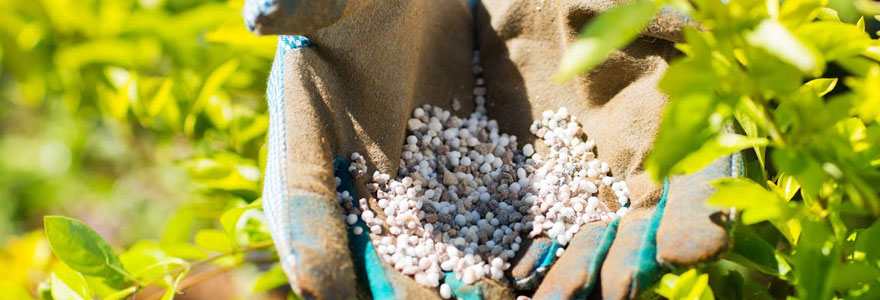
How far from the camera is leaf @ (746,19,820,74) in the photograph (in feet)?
1.68

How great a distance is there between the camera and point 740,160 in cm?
87

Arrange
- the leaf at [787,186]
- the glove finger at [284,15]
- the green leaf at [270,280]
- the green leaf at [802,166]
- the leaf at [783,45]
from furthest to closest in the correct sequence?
the green leaf at [270,280] → the leaf at [787,186] → the glove finger at [284,15] → the green leaf at [802,166] → the leaf at [783,45]

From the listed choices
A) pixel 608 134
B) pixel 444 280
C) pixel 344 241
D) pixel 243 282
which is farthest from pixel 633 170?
pixel 243 282

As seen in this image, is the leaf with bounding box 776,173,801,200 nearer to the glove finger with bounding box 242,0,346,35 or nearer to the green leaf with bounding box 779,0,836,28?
the green leaf with bounding box 779,0,836,28

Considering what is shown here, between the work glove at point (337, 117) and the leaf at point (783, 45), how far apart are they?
43 centimetres

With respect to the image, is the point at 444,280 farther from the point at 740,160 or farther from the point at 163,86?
the point at 163,86

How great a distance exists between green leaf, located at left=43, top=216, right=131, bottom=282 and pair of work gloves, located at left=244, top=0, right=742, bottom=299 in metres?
0.31

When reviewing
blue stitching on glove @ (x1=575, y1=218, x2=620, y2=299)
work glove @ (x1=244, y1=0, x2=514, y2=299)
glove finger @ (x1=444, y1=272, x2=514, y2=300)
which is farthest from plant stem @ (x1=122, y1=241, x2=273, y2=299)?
blue stitching on glove @ (x1=575, y1=218, x2=620, y2=299)

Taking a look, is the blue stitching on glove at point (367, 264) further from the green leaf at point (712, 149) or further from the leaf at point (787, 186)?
the leaf at point (787, 186)

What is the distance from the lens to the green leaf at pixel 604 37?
519 mm

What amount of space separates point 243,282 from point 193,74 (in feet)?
3.39

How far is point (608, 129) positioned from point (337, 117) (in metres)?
0.38

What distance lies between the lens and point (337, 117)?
953 millimetres

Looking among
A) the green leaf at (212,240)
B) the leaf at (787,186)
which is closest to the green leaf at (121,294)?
the green leaf at (212,240)
